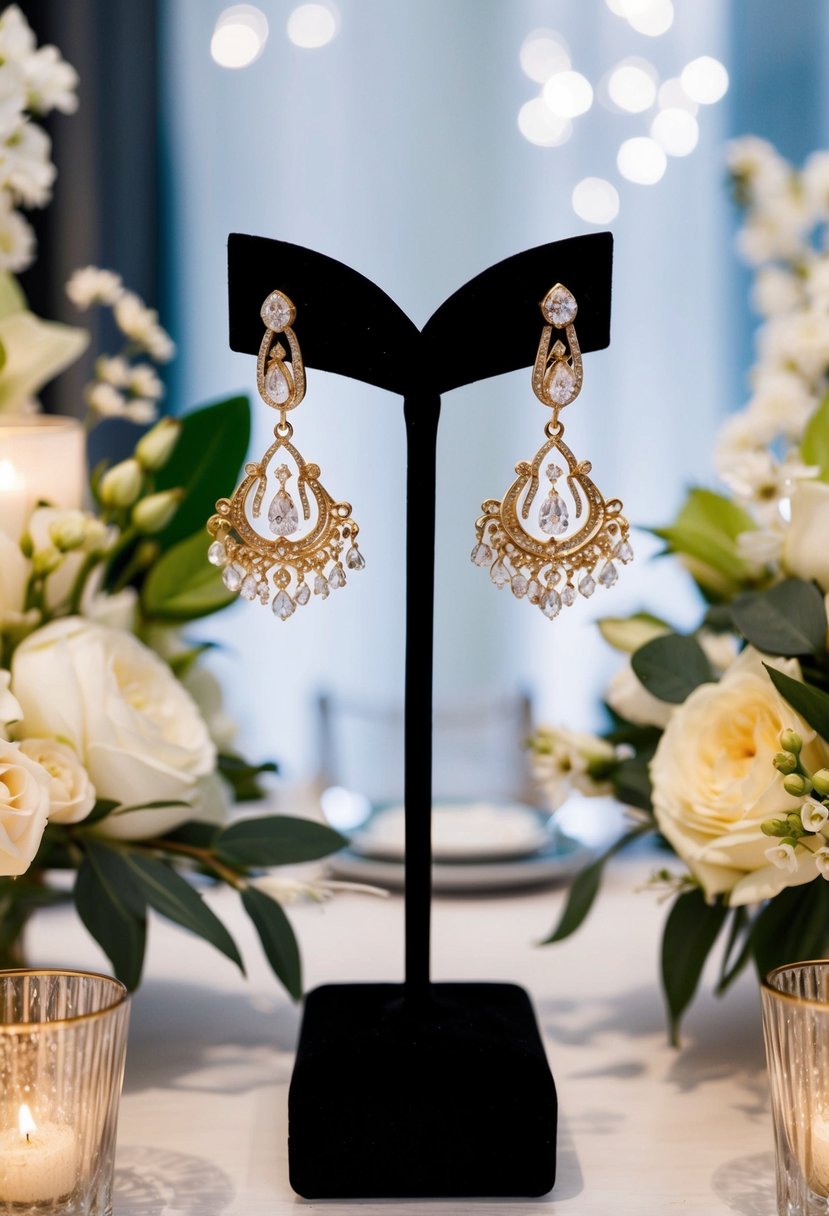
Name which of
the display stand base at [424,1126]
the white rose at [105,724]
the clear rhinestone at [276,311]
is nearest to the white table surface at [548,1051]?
the display stand base at [424,1126]

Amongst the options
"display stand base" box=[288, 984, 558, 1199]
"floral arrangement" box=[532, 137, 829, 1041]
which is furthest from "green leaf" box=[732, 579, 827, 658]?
"display stand base" box=[288, 984, 558, 1199]

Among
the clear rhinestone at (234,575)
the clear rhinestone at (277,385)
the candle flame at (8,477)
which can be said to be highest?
the clear rhinestone at (277,385)

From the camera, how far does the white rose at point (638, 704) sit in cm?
67

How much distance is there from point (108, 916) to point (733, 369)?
1.60 meters

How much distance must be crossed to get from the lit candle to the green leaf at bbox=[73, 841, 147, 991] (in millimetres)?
134

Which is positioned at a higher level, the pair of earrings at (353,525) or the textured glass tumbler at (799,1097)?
the pair of earrings at (353,525)

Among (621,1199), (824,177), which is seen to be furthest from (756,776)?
(824,177)

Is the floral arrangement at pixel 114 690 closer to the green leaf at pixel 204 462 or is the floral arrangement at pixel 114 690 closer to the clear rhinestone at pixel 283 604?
the green leaf at pixel 204 462

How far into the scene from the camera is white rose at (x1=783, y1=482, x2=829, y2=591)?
1.93ft

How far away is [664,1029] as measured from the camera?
67 cm

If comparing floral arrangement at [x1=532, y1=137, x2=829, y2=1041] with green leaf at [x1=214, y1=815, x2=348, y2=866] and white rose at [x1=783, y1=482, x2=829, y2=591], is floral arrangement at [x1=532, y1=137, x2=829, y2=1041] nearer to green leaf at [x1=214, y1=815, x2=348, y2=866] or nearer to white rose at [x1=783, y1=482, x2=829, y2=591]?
white rose at [x1=783, y1=482, x2=829, y2=591]

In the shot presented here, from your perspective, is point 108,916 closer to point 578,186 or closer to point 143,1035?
point 143,1035

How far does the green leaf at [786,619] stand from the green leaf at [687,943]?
0.13 meters

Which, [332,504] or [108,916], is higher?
[332,504]
